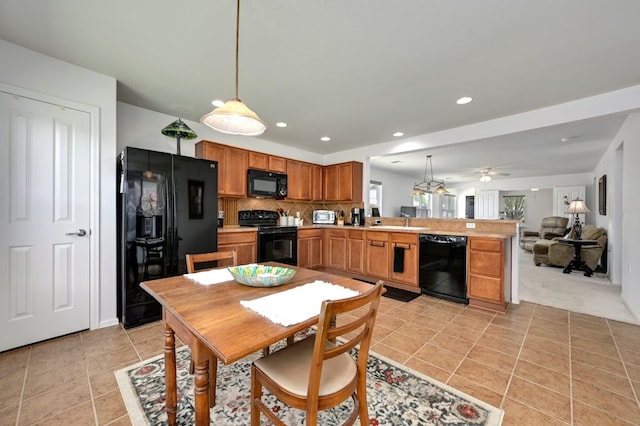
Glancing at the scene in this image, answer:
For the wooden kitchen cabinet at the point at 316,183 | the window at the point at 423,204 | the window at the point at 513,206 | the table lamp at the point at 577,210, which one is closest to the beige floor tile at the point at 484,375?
the wooden kitchen cabinet at the point at 316,183

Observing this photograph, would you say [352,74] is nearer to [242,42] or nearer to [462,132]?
[242,42]

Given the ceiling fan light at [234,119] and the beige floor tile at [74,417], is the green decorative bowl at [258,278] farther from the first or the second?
the beige floor tile at [74,417]

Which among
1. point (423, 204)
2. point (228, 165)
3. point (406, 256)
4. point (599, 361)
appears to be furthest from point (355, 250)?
point (423, 204)

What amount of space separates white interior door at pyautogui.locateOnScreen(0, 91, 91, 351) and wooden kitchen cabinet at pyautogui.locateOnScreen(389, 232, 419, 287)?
3.65 meters

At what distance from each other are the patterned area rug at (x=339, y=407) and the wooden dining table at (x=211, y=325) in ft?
0.53

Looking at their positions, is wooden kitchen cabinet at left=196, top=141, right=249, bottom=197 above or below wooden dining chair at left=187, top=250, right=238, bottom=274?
above

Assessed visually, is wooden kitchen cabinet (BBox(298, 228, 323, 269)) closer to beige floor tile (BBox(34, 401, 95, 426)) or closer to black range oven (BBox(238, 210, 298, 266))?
black range oven (BBox(238, 210, 298, 266))

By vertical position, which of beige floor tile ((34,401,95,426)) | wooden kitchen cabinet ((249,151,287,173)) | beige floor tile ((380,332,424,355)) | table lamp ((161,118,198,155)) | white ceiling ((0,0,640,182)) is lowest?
beige floor tile ((380,332,424,355))

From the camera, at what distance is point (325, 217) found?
519 centimetres

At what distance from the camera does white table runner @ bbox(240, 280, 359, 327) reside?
1076 mm

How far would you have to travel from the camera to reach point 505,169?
24.6ft

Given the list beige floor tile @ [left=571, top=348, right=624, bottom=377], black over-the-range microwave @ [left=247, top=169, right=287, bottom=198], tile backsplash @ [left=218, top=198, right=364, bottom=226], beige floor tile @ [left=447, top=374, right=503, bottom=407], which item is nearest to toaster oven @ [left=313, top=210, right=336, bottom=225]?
tile backsplash @ [left=218, top=198, right=364, bottom=226]

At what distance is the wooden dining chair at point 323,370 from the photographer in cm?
98

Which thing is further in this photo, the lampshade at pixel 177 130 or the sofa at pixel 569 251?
the sofa at pixel 569 251
